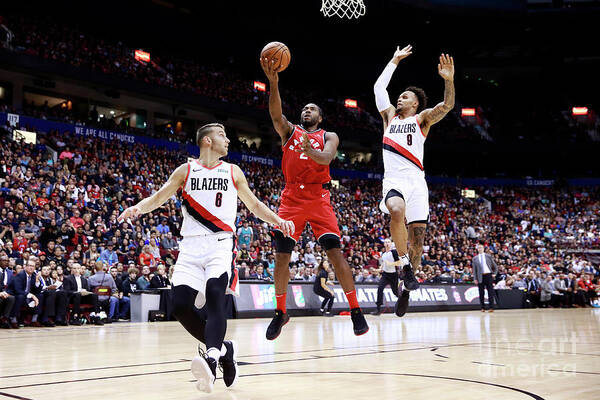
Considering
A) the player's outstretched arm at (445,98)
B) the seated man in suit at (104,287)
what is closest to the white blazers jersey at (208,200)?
the player's outstretched arm at (445,98)

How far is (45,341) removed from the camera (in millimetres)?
9266

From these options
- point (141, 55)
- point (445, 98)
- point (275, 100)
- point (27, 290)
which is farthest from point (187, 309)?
point (141, 55)

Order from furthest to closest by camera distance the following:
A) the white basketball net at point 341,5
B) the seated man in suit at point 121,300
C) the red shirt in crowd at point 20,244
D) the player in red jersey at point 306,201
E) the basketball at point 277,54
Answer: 1. the white basketball net at point 341,5
2. the seated man in suit at point 121,300
3. the red shirt in crowd at point 20,244
4. the player in red jersey at point 306,201
5. the basketball at point 277,54

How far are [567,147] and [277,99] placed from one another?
40.0m

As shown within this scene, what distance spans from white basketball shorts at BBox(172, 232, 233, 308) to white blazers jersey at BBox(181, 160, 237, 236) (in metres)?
0.07

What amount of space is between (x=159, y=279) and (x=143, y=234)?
3.64 metres

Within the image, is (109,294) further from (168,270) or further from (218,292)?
(218,292)

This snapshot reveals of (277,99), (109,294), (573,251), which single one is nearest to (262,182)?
(109,294)

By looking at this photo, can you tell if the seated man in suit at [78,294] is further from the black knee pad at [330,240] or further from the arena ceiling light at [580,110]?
the arena ceiling light at [580,110]

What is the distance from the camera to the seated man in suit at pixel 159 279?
603 inches

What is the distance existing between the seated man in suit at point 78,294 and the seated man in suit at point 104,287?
31cm

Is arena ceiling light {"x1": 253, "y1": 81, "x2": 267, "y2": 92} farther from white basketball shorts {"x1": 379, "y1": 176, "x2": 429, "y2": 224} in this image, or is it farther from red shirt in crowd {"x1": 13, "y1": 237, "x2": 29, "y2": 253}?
white basketball shorts {"x1": 379, "y1": 176, "x2": 429, "y2": 224}

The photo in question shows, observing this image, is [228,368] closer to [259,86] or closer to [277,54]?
[277,54]

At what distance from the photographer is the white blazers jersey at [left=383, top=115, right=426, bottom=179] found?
7500mm
